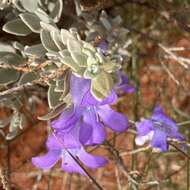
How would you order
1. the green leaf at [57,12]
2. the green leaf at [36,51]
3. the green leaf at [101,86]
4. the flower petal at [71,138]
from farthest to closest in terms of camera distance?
the green leaf at [57,12] < the green leaf at [36,51] < the flower petal at [71,138] < the green leaf at [101,86]

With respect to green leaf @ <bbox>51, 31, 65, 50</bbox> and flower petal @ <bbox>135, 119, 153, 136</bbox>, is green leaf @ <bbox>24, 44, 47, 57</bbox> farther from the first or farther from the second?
flower petal @ <bbox>135, 119, 153, 136</bbox>

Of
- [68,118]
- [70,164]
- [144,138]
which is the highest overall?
[68,118]

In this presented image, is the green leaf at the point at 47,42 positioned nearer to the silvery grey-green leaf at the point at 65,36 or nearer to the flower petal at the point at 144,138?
the silvery grey-green leaf at the point at 65,36

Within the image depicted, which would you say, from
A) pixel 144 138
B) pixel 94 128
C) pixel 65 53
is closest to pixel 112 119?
pixel 94 128

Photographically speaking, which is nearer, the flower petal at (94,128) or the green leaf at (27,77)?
the flower petal at (94,128)

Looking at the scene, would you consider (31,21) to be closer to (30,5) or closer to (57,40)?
(30,5)

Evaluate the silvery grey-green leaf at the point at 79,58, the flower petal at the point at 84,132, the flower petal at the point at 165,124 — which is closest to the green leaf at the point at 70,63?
the silvery grey-green leaf at the point at 79,58

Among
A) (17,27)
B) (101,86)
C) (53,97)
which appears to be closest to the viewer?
(101,86)

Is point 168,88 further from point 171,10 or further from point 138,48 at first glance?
point 171,10
